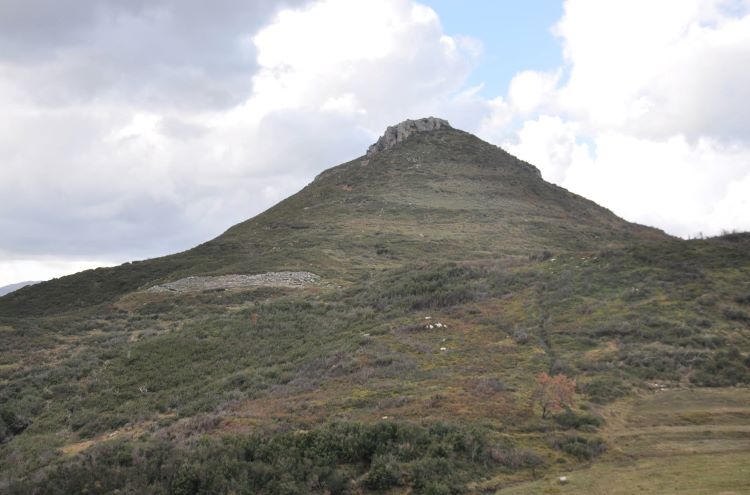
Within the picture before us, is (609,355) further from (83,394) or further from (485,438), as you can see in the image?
(83,394)

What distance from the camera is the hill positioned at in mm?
14156

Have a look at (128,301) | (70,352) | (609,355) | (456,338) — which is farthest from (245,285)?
(609,355)

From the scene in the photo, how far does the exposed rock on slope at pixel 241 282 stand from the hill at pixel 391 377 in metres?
0.36

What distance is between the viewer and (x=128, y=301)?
Result: 51.1 m

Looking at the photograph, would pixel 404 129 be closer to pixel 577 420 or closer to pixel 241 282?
pixel 241 282

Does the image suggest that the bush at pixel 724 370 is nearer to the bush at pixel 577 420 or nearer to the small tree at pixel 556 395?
the small tree at pixel 556 395

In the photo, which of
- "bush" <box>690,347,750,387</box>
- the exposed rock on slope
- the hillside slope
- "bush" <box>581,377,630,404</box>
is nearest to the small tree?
"bush" <box>581,377,630,404</box>

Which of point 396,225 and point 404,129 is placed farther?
point 404,129

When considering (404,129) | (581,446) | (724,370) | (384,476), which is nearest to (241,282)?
(384,476)

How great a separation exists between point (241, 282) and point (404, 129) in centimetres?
8573

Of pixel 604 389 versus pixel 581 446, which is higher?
pixel 604 389

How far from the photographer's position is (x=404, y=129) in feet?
429

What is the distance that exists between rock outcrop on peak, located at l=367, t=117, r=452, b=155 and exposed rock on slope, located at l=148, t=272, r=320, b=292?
76.8 m

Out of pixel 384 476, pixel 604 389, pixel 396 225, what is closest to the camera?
pixel 384 476
